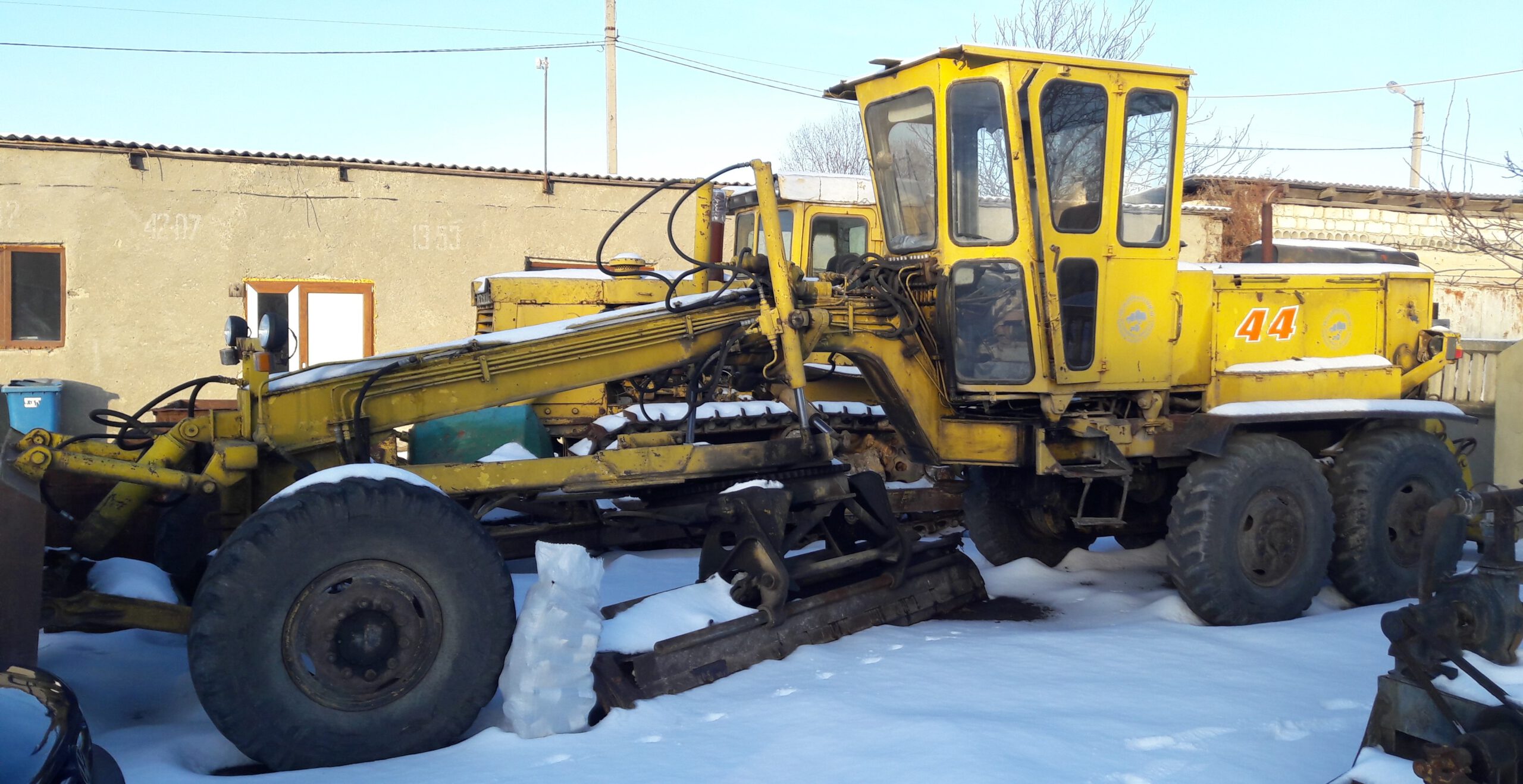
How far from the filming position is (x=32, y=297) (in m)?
14.9

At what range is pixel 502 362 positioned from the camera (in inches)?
194

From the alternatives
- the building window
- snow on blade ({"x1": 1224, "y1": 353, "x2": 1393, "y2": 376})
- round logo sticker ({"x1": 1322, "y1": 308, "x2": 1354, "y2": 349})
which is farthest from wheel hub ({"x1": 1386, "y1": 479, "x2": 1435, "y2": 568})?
the building window

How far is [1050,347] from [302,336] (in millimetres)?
12516

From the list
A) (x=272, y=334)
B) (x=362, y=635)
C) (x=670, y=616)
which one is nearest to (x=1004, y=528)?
(x=670, y=616)

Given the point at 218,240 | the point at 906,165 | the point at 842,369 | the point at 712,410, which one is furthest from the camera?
the point at 218,240

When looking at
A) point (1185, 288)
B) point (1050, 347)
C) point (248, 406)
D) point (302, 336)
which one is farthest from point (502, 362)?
point (302, 336)

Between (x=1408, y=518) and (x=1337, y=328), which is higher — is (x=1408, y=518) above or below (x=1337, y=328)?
below

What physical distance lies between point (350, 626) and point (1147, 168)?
4.60 metres

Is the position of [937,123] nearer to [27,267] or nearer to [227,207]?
[227,207]

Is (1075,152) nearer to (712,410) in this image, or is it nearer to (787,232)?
(712,410)

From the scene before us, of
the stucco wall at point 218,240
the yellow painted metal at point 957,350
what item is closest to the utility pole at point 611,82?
the stucco wall at point 218,240

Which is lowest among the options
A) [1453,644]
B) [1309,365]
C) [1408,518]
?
[1408,518]

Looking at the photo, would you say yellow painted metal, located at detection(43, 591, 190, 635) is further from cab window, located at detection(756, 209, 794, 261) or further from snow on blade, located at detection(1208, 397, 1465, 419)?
cab window, located at detection(756, 209, 794, 261)

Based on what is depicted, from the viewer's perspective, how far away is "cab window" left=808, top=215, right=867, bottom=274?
10648 mm
